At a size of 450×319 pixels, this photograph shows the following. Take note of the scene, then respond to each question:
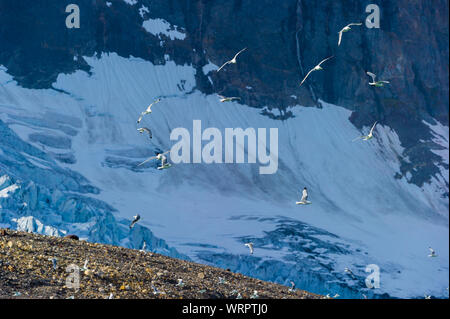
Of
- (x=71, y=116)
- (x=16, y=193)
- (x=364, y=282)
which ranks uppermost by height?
(x=71, y=116)

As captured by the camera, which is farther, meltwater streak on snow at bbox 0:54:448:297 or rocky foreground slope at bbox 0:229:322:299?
meltwater streak on snow at bbox 0:54:448:297

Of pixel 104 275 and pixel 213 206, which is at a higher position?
pixel 213 206

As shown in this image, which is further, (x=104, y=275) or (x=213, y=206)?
(x=213, y=206)

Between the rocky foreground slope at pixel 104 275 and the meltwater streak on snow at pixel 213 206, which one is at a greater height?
the meltwater streak on snow at pixel 213 206

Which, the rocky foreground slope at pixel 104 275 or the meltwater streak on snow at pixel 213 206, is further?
the meltwater streak on snow at pixel 213 206

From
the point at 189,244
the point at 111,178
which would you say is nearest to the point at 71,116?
the point at 111,178

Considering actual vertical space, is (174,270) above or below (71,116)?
below

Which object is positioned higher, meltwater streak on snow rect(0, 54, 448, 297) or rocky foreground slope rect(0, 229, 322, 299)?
meltwater streak on snow rect(0, 54, 448, 297)
